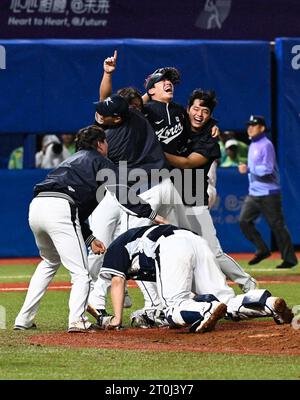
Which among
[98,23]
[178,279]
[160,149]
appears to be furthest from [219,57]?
[178,279]

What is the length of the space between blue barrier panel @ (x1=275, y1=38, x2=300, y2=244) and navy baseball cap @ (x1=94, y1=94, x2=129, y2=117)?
9.43m

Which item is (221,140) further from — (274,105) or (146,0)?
(146,0)

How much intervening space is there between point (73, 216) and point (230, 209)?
33.4 feet

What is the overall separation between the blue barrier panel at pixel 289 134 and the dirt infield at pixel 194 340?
9766 mm

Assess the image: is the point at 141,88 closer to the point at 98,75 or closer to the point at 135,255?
the point at 98,75

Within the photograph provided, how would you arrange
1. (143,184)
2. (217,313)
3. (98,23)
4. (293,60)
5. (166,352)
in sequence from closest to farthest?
1. (166,352)
2. (217,313)
3. (143,184)
4. (293,60)
5. (98,23)

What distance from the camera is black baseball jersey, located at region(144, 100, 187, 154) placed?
11.3 meters

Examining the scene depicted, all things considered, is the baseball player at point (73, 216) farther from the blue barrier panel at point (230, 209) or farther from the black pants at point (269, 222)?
the blue barrier panel at point (230, 209)

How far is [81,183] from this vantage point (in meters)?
9.86

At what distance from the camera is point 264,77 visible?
64.8ft

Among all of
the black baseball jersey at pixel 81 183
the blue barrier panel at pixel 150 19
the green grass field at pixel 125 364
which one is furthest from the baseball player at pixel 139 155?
the blue barrier panel at pixel 150 19

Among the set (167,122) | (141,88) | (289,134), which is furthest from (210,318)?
(289,134)

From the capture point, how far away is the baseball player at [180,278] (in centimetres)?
950

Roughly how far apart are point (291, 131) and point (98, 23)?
3992mm
